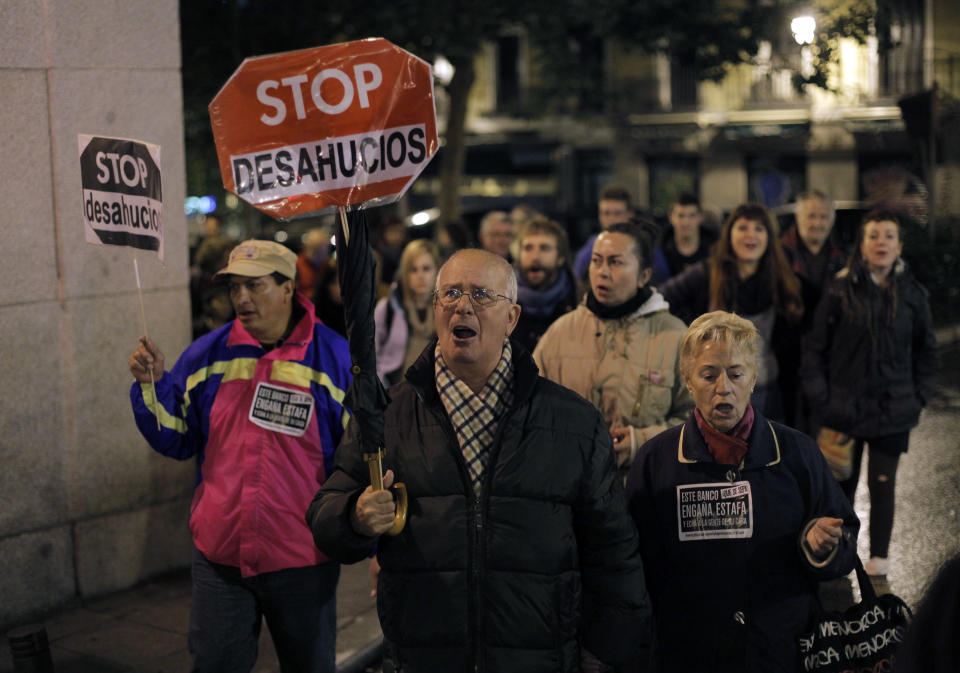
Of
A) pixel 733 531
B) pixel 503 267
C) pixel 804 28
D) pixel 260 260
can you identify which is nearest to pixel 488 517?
pixel 503 267

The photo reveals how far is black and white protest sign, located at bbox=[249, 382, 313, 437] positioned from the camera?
425 centimetres

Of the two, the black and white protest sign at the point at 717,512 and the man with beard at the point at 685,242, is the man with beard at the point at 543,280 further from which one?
the black and white protest sign at the point at 717,512

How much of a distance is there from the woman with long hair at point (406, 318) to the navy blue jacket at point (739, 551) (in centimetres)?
360

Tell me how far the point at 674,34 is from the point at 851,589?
35.1 ft

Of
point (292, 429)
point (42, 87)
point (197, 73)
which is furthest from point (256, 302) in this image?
point (197, 73)

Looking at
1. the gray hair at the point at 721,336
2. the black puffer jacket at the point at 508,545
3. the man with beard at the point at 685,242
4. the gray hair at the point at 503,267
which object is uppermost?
the man with beard at the point at 685,242

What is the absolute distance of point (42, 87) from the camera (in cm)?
596

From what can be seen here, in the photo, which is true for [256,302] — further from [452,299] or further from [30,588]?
[30,588]

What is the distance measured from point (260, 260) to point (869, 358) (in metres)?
3.73

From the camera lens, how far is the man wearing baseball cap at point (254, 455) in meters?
4.20

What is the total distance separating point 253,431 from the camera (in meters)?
4.25

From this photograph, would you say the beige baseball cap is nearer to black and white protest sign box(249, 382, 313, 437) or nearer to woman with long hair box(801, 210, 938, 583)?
black and white protest sign box(249, 382, 313, 437)

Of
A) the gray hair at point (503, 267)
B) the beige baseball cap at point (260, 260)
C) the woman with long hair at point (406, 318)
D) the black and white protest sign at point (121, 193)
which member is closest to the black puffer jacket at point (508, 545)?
the gray hair at point (503, 267)

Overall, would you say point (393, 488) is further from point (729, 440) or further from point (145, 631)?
point (145, 631)
